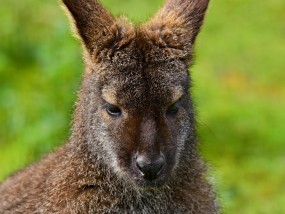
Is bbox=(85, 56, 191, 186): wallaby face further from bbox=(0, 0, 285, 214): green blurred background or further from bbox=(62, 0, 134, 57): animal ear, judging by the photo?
bbox=(0, 0, 285, 214): green blurred background

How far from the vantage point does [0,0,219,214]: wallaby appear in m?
7.97

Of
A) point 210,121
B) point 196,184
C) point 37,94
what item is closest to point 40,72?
point 37,94

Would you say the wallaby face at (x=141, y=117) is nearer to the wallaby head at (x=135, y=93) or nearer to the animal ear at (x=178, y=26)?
the wallaby head at (x=135, y=93)

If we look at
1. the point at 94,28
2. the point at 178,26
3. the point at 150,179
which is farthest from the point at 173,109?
the point at 94,28

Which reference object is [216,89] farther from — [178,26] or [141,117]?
[141,117]

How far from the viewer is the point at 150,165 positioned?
7836mm

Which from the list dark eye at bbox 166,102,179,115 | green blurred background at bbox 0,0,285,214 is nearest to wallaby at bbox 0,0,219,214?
dark eye at bbox 166,102,179,115

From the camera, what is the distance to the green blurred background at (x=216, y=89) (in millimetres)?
11922

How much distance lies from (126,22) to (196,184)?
1.39 m

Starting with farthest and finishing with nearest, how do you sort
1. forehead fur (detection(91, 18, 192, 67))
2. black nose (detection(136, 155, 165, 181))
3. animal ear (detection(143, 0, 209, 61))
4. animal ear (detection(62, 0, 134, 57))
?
animal ear (detection(143, 0, 209, 61))
animal ear (detection(62, 0, 134, 57))
forehead fur (detection(91, 18, 192, 67))
black nose (detection(136, 155, 165, 181))

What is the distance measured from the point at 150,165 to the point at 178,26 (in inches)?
48.9

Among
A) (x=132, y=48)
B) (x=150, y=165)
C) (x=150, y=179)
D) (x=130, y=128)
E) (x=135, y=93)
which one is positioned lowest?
(x=150, y=179)

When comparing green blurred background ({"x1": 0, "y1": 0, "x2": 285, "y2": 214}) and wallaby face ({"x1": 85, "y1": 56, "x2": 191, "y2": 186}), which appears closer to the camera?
wallaby face ({"x1": 85, "y1": 56, "x2": 191, "y2": 186})

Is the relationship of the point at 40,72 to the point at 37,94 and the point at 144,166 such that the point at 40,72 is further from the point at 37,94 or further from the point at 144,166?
the point at 144,166
